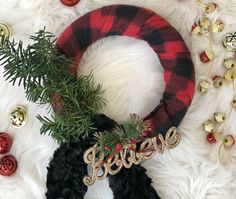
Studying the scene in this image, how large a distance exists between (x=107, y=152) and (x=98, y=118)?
0.25ft

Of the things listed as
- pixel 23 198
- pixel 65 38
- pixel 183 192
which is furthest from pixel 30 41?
pixel 183 192

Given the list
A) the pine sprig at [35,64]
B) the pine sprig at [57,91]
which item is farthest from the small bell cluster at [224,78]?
the pine sprig at [35,64]

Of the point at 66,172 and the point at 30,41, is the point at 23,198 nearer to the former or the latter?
the point at 66,172

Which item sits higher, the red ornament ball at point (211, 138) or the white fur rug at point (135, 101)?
the white fur rug at point (135, 101)

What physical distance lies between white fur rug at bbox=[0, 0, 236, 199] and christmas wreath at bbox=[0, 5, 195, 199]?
0.03 m

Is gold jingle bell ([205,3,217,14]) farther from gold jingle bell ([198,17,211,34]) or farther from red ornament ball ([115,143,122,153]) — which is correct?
red ornament ball ([115,143,122,153])

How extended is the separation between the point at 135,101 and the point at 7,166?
25 cm

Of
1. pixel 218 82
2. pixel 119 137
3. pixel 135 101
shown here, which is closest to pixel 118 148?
pixel 119 137

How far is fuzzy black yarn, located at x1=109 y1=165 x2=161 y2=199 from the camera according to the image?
2.78 feet

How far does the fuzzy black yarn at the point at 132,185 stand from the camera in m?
0.85

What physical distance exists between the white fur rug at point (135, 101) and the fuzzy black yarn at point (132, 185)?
0.03 meters

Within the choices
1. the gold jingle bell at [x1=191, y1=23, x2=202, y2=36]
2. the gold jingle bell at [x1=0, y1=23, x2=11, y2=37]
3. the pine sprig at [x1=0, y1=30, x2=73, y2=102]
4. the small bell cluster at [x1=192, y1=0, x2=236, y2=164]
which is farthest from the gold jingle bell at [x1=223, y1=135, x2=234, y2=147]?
the gold jingle bell at [x1=0, y1=23, x2=11, y2=37]

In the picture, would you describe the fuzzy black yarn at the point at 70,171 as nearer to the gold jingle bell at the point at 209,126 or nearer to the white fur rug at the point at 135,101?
the white fur rug at the point at 135,101

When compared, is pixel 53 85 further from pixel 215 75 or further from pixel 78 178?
pixel 215 75
